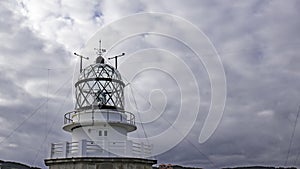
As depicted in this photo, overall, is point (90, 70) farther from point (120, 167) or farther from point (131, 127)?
point (120, 167)

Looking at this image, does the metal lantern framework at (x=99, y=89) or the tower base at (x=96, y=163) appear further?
the metal lantern framework at (x=99, y=89)

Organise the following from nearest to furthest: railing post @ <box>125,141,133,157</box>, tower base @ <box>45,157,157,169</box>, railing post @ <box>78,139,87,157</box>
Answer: tower base @ <box>45,157,157,169</box>
railing post @ <box>78,139,87,157</box>
railing post @ <box>125,141,133,157</box>

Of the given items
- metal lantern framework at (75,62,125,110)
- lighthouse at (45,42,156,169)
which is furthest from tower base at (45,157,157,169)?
metal lantern framework at (75,62,125,110)

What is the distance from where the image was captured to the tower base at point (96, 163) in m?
16.1

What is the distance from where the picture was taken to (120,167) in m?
16.4

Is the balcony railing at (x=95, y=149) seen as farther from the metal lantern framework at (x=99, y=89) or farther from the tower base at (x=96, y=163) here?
the metal lantern framework at (x=99, y=89)

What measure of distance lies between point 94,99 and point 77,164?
3686 mm

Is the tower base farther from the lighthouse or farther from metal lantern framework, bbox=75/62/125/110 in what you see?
metal lantern framework, bbox=75/62/125/110

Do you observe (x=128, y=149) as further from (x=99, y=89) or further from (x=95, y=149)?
(x=99, y=89)

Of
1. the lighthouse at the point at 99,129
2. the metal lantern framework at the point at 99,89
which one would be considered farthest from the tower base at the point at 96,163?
the metal lantern framework at the point at 99,89

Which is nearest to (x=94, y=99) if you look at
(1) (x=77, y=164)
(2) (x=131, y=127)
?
(2) (x=131, y=127)

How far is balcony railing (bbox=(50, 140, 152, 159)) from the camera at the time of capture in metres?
16.3

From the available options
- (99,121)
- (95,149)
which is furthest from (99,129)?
(95,149)

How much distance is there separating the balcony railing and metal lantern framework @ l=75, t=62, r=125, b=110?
2293 mm
